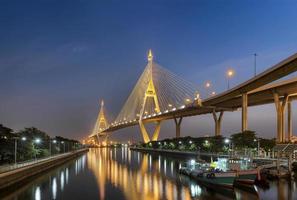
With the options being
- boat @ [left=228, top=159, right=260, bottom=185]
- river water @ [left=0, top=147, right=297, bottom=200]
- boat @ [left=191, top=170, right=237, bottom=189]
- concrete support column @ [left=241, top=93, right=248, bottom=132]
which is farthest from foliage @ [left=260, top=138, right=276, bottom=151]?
boat @ [left=191, top=170, right=237, bottom=189]

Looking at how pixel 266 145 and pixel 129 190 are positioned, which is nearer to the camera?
pixel 129 190

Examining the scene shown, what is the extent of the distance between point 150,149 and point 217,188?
86549mm

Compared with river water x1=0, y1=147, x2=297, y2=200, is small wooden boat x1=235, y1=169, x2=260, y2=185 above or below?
above

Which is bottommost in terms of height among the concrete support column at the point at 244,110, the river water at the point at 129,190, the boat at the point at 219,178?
the river water at the point at 129,190

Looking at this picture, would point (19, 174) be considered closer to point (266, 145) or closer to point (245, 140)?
point (245, 140)

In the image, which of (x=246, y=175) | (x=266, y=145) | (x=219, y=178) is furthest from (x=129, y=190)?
(x=266, y=145)

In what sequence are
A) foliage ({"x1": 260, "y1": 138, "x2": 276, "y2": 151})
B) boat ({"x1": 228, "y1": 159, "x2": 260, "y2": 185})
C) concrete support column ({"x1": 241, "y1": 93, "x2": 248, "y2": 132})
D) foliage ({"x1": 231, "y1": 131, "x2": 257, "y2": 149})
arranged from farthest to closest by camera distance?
concrete support column ({"x1": 241, "y1": 93, "x2": 248, "y2": 132})
foliage ({"x1": 260, "y1": 138, "x2": 276, "y2": 151})
foliage ({"x1": 231, "y1": 131, "x2": 257, "y2": 149})
boat ({"x1": 228, "y1": 159, "x2": 260, "y2": 185})

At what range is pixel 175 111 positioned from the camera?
90.1 meters

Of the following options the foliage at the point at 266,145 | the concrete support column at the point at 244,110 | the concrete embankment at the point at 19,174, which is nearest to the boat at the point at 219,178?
the concrete embankment at the point at 19,174

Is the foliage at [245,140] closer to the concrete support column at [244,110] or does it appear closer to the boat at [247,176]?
the concrete support column at [244,110]

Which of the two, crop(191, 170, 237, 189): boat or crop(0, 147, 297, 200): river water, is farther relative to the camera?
crop(191, 170, 237, 189): boat

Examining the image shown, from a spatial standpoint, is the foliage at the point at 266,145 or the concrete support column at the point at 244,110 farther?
the concrete support column at the point at 244,110

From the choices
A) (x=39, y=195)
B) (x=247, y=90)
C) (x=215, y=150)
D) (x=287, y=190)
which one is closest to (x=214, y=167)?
(x=287, y=190)

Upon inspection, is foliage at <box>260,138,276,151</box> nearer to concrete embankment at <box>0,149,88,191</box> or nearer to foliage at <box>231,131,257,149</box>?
foliage at <box>231,131,257,149</box>
